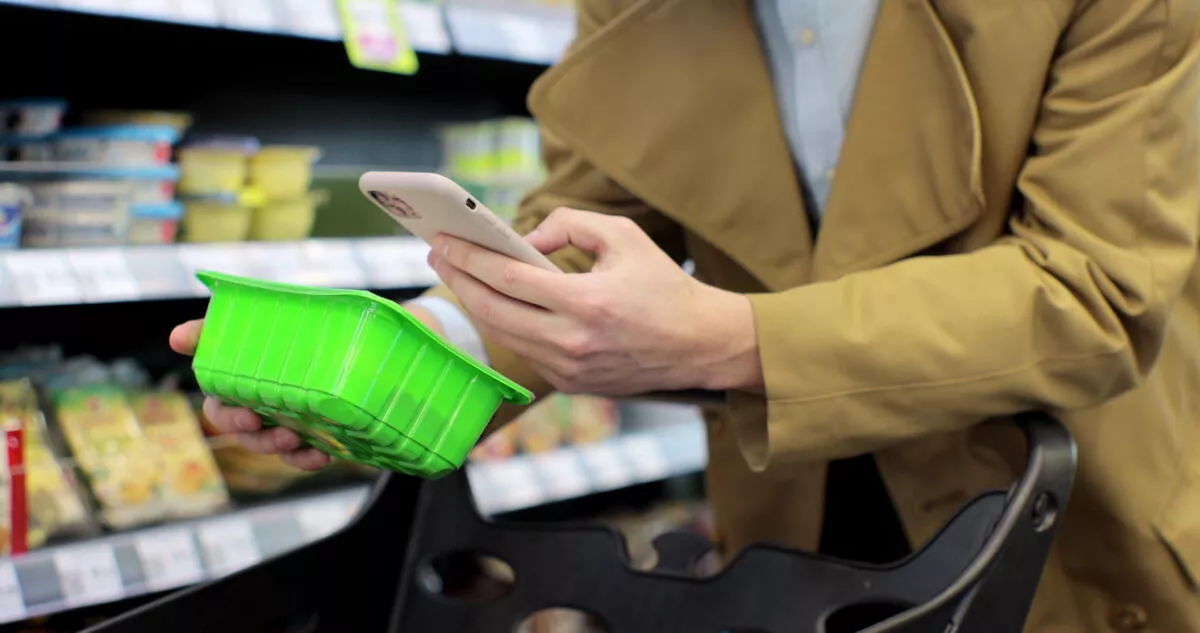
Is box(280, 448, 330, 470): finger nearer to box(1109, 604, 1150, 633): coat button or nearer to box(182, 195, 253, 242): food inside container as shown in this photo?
box(1109, 604, 1150, 633): coat button

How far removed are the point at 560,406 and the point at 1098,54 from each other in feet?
4.80

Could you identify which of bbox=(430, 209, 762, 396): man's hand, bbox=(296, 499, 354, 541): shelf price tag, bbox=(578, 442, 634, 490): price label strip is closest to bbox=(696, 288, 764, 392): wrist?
bbox=(430, 209, 762, 396): man's hand

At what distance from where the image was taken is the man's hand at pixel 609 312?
0.79m

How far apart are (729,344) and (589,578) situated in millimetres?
311

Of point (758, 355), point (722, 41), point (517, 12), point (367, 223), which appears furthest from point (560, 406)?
point (758, 355)

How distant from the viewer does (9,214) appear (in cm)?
142

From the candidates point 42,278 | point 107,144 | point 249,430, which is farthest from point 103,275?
point 249,430

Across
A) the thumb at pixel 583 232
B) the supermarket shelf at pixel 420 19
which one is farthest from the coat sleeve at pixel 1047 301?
the supermarket shelf at pixel 420 19

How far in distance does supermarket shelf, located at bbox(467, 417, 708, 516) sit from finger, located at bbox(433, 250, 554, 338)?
98 centimetres

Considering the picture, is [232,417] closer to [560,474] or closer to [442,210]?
[442,210]

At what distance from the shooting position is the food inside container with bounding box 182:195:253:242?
5.59ft

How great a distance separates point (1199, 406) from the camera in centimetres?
104

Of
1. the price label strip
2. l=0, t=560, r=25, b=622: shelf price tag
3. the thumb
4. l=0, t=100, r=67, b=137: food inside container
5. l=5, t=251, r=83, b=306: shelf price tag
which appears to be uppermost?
the thumb

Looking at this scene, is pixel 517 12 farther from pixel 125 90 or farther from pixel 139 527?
pixel 139 527
